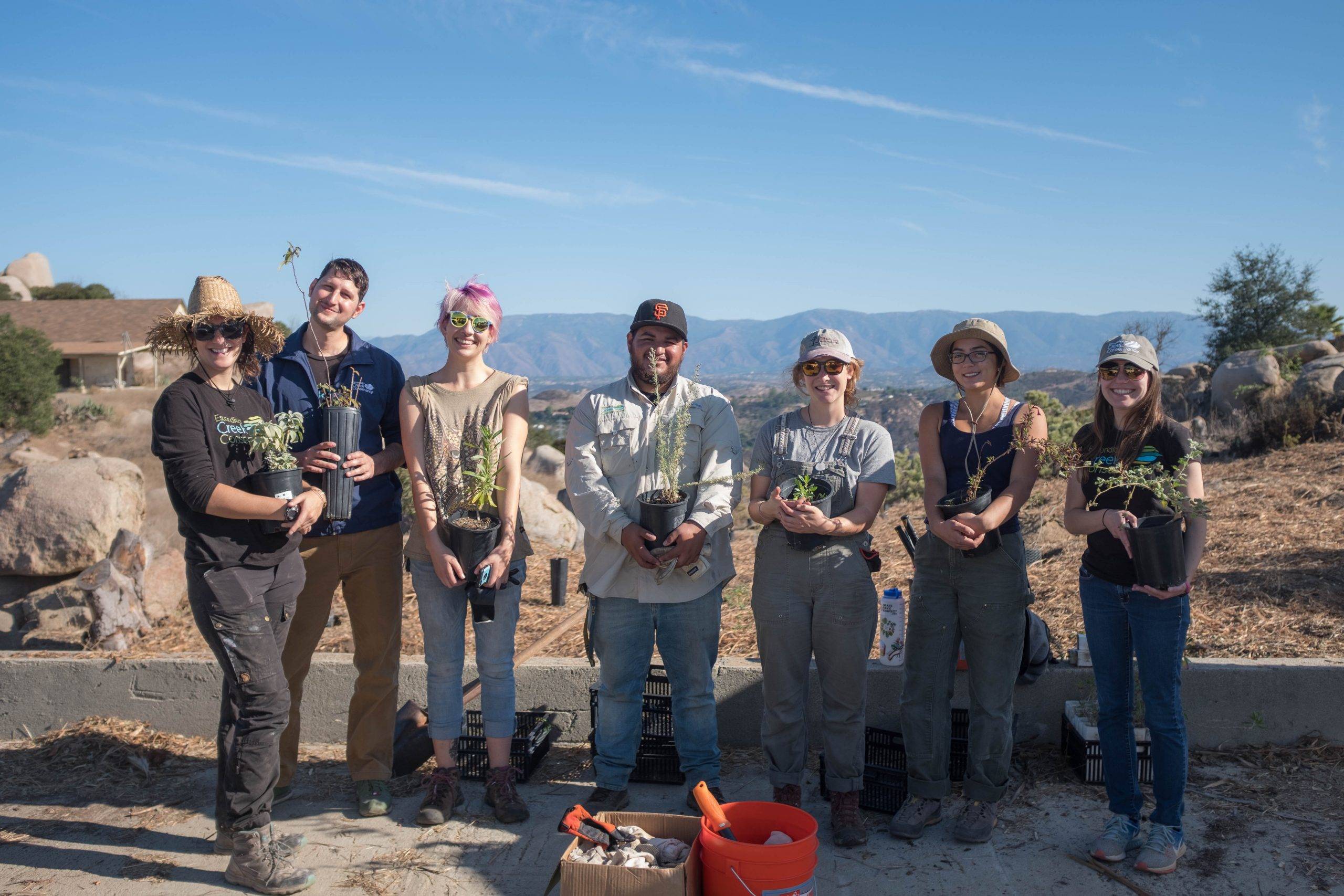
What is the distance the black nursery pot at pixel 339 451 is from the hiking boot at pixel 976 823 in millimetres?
3077

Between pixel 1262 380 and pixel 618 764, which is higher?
pixel 1262 380

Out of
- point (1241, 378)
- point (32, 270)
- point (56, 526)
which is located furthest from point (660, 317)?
point (32, 270)

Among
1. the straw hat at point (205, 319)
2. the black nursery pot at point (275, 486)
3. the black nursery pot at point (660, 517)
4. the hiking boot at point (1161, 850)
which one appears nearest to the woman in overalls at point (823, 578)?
the black nursery pot at point (660, 517)

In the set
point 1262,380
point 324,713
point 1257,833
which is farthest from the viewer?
point 1262,380

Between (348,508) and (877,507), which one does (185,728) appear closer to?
(348,508)

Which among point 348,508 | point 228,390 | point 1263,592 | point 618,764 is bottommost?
point 618,764

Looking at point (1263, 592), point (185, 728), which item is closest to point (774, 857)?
point (185, 728)

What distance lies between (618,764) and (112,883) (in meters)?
2.18

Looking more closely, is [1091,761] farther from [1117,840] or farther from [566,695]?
[566,695]

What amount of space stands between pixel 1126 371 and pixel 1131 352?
0.08 metres

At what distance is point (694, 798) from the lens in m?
4.00

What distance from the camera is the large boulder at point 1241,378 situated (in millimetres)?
13242

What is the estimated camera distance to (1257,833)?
3.76 m

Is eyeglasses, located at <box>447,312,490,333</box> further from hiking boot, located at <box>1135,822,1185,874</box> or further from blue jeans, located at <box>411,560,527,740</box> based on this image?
hiking boot, located at <box>1135,822,1185,874</box>
